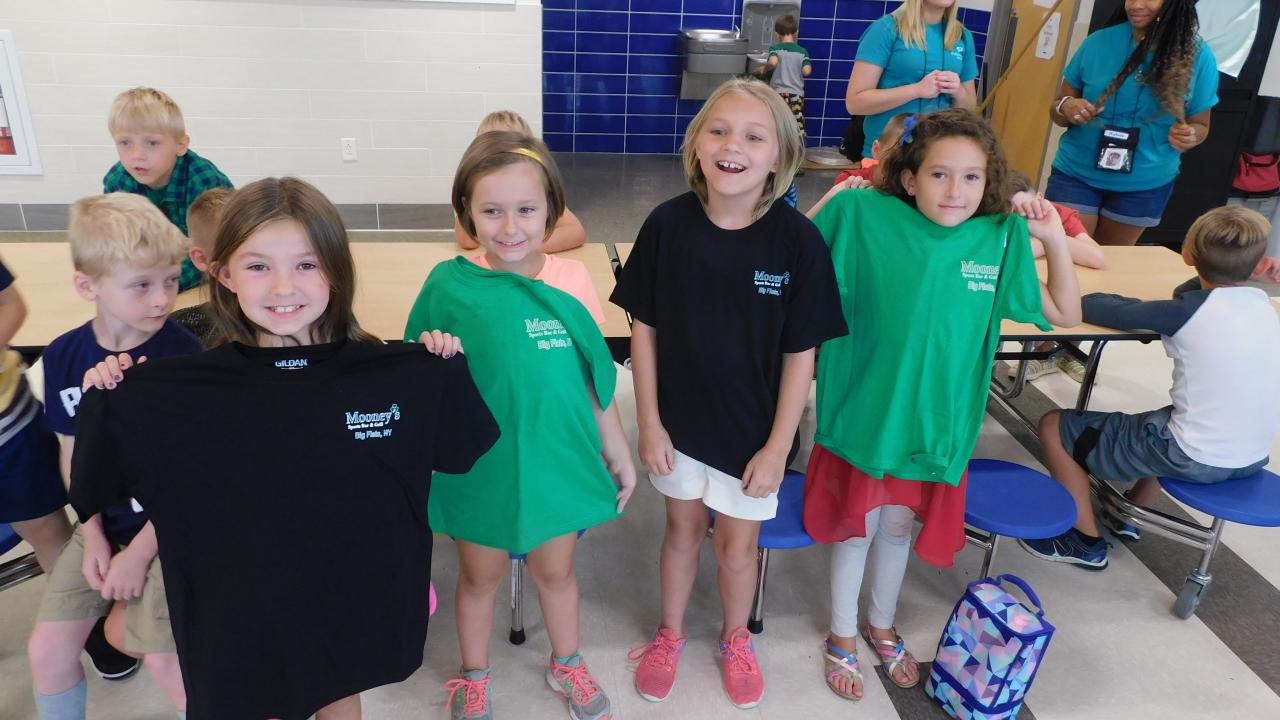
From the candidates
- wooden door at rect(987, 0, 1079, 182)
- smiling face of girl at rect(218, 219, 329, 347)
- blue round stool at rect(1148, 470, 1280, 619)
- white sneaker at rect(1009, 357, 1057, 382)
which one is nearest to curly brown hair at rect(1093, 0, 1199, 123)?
white sneaker at rect(1009, 357, 1057, 382)

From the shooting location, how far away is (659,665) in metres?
1.98

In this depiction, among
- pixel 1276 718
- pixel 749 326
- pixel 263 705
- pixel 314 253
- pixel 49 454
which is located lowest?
pixel 1276 718

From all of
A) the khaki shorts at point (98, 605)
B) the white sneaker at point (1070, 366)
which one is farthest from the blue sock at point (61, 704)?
the white sneaker at point (1070, 366)

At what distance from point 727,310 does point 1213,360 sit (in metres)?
1.28

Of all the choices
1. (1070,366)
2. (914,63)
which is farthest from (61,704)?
(1070,366)

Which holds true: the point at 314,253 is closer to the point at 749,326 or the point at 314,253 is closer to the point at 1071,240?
the point at 749,326

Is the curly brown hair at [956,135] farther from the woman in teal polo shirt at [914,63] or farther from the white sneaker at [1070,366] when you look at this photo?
the white sneaker at [1070,366]

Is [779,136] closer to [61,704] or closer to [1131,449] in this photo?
[1131,449]

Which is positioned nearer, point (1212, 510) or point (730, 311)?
point (730, 311)

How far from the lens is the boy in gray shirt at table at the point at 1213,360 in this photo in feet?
6.85

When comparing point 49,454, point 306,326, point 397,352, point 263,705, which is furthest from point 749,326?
point 49,454

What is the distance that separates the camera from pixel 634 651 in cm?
207

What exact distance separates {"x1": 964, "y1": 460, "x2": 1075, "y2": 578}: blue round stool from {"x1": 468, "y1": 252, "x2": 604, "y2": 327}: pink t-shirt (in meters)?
1.02

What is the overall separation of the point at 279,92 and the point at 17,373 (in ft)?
10.5
